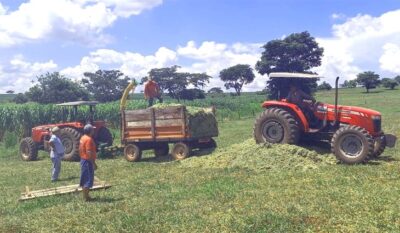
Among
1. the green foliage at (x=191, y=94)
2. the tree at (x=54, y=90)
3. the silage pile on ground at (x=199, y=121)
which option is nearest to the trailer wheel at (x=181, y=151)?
the silage pile on ground at (x=199, y=121)

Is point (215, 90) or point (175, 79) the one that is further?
point (215, 90)

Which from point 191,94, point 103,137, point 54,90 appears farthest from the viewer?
point 191,94

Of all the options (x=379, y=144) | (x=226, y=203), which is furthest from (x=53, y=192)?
(x=379, y=144)

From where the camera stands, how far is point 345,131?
12.0 m

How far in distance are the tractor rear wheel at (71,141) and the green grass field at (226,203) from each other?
421 cm

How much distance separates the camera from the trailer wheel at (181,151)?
15.0m

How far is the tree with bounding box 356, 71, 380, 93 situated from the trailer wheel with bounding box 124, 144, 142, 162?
82791mm

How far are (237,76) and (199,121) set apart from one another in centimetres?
9809

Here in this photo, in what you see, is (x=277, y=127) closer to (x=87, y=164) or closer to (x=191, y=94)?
(x=87, y=164)

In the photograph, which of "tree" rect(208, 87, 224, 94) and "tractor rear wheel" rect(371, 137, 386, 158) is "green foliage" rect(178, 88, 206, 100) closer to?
"tree" rect(208, 87, 224, 94)

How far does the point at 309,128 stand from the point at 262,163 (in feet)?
7.13

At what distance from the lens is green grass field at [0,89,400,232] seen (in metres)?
7.10

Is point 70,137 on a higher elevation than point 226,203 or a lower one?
higher

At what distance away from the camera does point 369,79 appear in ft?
306
